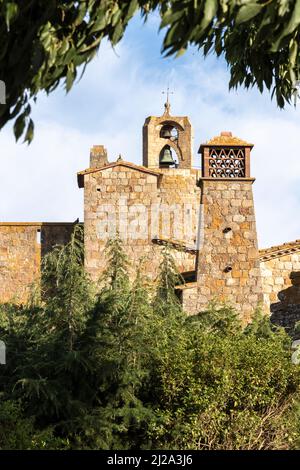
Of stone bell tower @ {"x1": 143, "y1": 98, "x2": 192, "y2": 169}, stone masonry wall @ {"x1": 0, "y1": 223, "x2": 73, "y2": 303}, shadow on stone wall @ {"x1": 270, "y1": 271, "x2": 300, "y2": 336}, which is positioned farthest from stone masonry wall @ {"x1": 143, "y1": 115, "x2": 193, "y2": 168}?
shadow on stone wall @ {"x1": 270, "y1": 271, "x2": 300, "y2": 336}

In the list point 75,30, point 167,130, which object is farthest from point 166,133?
point 75,30

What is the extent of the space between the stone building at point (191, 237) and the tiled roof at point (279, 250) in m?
0.02

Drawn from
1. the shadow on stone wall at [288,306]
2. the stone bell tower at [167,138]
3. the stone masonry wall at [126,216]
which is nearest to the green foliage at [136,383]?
the shadow on stone wall at [288,306]

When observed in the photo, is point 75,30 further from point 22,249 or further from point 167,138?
point 167,138

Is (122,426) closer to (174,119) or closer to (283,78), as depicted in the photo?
(283,78)

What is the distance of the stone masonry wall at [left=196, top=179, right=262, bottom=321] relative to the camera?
2481 centimetres

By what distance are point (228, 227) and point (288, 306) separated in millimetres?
2344

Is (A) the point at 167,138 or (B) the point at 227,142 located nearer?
(B) the point at 227,142

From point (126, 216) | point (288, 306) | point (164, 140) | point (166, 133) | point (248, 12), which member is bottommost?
point (288, 306)

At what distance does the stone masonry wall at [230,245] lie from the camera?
24812 mm

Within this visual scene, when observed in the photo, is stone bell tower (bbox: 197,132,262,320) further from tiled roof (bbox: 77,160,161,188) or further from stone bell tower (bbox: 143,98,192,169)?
stone bell tower (bbox: 143,98,192,169)

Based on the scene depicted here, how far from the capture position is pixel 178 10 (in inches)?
345

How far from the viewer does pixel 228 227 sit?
25.1m
